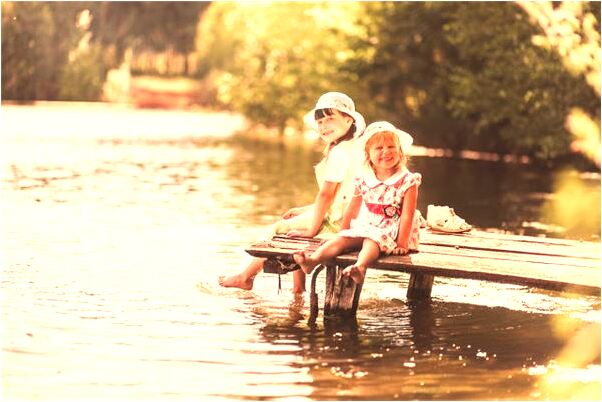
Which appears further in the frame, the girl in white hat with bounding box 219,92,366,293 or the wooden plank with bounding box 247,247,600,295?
the girl in white hat with bounding box 219,92,366,293

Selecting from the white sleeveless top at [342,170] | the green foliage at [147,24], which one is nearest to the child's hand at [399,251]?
the white sleeveless top at [342,170]

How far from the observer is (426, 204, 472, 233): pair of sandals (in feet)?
37.3

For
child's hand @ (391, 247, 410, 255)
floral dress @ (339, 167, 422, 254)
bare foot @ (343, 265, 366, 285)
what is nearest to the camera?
bare foot @ (343, 265, 366, 285)

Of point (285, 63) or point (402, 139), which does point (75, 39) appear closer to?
point (285, 63)

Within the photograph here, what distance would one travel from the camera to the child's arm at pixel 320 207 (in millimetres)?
10594

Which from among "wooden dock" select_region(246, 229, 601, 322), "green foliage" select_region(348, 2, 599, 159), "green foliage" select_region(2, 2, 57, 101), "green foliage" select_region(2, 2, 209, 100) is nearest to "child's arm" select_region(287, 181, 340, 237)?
"wooden dock" select_region(246, 229, 601, 322)

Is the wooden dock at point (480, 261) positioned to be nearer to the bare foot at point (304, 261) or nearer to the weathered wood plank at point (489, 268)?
the weathered wood plank at point (489, 268)

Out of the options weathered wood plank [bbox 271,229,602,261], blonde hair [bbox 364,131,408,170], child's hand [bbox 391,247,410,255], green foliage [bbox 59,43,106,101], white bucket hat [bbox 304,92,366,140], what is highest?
white bucket hat [bbox 304,92,366,140]

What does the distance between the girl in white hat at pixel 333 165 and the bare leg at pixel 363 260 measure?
1.00 metres

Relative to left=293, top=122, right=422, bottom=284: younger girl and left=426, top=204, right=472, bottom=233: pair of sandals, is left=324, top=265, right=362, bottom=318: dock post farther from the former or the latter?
left=426, top=204, right=472, bottom=233: pair of sandals

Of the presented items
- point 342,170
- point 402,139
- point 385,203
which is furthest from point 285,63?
point 385,203

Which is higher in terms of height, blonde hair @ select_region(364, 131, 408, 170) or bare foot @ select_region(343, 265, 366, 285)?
blonde hair @ select_region(364, 131, 408, 170)

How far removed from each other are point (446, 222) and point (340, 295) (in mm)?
1550

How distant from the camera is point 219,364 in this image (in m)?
8.65
